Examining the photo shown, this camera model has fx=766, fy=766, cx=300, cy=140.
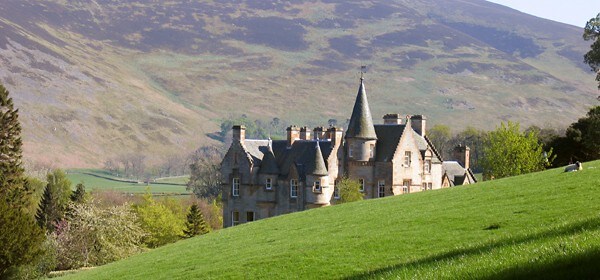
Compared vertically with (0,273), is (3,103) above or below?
above

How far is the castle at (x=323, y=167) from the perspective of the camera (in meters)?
70.1

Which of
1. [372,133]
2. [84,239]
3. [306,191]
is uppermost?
[372,133]

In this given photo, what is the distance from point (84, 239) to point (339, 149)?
24.9 m

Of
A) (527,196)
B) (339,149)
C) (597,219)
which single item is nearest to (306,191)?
(339,149)

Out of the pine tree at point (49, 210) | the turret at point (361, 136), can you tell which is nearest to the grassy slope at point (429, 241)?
the turret at point (361, 136)

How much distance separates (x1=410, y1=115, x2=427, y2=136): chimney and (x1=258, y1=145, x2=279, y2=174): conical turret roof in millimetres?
15180

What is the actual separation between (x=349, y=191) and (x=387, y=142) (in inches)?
299

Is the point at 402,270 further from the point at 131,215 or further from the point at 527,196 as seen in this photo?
the point at 131,215

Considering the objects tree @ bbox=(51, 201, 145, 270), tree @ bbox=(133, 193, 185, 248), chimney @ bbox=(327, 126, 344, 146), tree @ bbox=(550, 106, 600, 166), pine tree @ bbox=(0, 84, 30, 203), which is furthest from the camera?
tree @ bbox=(133, 193, 185, 248)

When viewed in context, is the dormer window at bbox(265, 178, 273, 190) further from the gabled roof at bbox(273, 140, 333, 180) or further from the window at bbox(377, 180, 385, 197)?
the window at bbox(377, 180, 385, 197)

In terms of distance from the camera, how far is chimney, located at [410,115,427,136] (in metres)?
78.0

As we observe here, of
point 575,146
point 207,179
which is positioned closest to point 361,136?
point 575,146

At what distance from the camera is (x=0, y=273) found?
47688mm

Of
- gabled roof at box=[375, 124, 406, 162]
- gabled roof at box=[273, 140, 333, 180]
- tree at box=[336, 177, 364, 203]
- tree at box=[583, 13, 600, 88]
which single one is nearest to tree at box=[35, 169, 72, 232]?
gabled roof at box=[273, 140, 333, 180]
